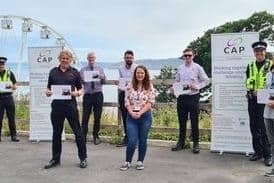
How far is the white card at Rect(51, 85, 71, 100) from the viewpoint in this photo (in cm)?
920

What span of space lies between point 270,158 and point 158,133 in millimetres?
3193

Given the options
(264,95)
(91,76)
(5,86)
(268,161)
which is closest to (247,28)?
(91,76)

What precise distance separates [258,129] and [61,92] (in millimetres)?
3457

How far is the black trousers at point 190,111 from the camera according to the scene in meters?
10.4

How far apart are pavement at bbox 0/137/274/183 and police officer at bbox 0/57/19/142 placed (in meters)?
1.17

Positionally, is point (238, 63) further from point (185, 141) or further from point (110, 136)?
point (110, 136)

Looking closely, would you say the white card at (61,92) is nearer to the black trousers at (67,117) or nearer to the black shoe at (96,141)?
the black trousers at (67,117)

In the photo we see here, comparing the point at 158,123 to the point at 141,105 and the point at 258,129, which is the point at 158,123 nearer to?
the point at 258,129

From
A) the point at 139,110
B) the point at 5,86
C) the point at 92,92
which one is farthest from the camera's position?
the point at 5,86

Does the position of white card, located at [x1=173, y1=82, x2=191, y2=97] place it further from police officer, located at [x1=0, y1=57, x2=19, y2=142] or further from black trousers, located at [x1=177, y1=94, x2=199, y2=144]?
police officer, located at [x1=0, y1=57, x2=19, y2=142]

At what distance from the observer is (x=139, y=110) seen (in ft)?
29.7

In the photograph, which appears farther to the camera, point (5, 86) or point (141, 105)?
point (5, 86)

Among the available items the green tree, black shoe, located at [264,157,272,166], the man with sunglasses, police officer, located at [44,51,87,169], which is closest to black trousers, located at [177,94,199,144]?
the man with sunglasses

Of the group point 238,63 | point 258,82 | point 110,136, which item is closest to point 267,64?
point 258,82
